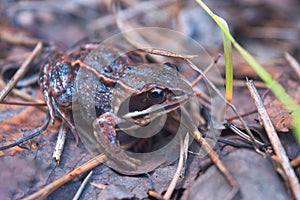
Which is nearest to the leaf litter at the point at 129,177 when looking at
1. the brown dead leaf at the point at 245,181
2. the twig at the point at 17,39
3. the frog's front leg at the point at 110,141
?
the brown dead leaf at the point at 245,181

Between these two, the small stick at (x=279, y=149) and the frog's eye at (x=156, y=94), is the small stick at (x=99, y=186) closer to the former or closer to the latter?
the frog's eye at (x=156, y=94)

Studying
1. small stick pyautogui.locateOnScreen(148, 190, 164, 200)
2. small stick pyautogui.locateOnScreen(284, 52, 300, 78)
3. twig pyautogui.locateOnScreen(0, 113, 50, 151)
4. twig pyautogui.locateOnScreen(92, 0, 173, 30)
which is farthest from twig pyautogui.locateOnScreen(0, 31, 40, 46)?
small stick pyautogui.locateOnScreen(284, 52, 300, 78)

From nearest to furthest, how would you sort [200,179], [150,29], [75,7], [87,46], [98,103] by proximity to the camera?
[200,179] < [98,103] < [87,46] < [150,29] < [75,7]

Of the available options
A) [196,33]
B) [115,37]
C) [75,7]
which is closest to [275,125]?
[115,37]

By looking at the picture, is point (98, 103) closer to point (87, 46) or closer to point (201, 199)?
point (87, 46)

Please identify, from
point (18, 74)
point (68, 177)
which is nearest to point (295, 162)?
point (68, 177)

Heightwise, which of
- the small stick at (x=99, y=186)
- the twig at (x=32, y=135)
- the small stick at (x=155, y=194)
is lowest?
the small stick at (x=155, y=194)
